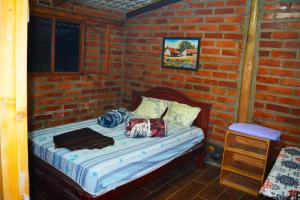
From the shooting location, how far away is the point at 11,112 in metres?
0.65

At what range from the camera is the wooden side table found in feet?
9.28

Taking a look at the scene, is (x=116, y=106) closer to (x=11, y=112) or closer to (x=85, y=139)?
(x=85, y=139)

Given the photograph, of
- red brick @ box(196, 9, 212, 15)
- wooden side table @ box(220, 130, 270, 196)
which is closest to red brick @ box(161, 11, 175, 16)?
red brick @ box(196, 9, 212, 15)

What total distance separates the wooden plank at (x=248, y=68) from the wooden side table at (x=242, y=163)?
12.4 inches

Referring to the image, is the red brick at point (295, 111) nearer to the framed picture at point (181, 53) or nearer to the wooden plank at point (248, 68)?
the wooden plank at point (248, 68)

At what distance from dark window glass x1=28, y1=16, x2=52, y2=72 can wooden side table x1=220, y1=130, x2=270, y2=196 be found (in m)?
2.51

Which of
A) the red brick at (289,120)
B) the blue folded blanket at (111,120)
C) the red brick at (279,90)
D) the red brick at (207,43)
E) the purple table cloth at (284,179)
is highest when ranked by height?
the red brick at (207,43)

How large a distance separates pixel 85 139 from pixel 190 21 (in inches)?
86.2

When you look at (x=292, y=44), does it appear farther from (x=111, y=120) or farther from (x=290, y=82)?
(x=111, y=120)

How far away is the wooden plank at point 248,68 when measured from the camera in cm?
298

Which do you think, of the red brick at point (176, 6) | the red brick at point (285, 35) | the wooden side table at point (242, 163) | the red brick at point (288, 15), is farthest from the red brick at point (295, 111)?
the red brick at point (176, 6)

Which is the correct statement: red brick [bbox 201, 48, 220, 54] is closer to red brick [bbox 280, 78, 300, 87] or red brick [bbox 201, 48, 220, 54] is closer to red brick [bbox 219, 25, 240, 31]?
red brick [bbox 219, 25, 240, 31]

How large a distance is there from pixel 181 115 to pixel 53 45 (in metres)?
1.95

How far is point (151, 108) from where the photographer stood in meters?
3.56
